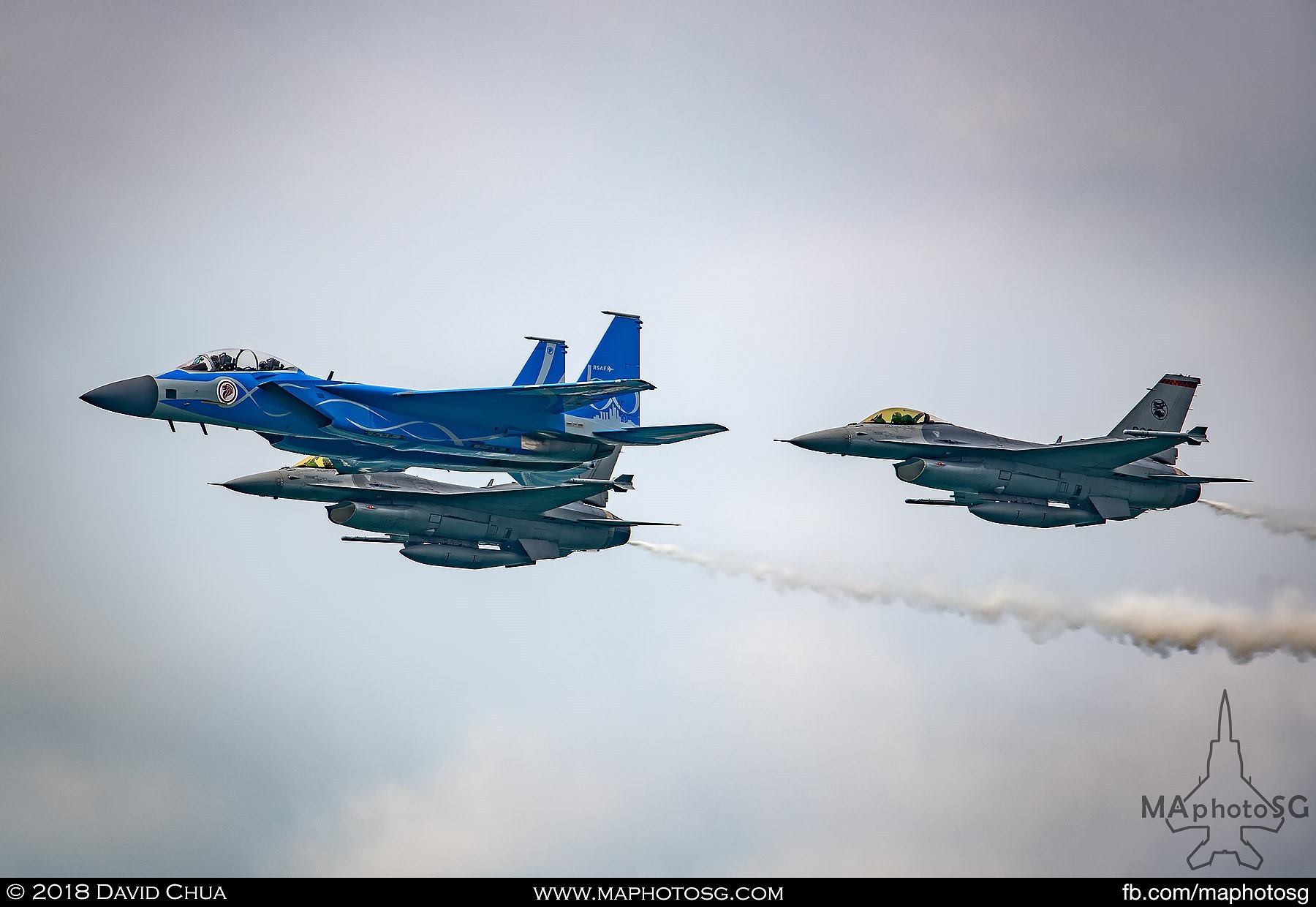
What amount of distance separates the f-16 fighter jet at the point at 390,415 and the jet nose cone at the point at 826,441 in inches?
102

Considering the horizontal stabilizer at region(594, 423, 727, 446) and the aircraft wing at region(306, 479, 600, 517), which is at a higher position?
the horizontal stabilizer at region(594, 423, 727, 446)

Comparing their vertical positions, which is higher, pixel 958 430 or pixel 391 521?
pixel 958 430

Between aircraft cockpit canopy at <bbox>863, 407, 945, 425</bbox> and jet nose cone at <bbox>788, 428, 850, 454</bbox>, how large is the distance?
1011 millimetres

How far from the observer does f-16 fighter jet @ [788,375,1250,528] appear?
51500 millimetres

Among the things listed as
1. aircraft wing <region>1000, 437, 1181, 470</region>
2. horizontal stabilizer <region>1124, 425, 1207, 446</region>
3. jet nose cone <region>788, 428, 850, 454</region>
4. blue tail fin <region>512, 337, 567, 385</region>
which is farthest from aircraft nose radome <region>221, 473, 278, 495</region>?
horizontal stabilizer <region>1124, 425, 1207, 446</region>

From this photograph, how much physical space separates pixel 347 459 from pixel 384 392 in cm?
387

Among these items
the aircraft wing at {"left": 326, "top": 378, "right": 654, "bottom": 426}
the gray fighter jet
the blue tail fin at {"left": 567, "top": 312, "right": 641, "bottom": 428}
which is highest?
the blue tail fin at {"left": 567, "top": 312, "right": 641, "bottom": 428}

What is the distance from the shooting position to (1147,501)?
53.2m

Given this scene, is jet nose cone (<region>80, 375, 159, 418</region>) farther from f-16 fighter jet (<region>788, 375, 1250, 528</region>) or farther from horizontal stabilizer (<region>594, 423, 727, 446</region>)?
f-16 fighter jet (<region>788, 375, 1250, 528</region>)
